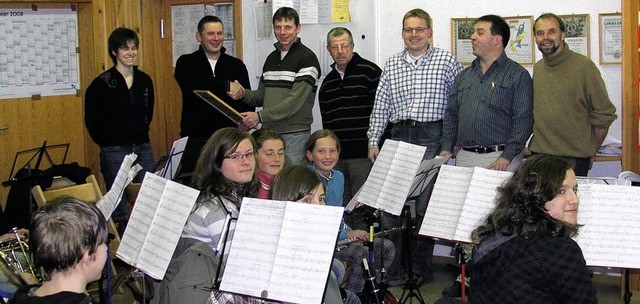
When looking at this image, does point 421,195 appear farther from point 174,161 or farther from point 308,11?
point 308,11

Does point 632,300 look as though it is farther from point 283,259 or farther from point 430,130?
point 283,259

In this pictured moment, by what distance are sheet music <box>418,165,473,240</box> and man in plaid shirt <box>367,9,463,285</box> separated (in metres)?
1.57

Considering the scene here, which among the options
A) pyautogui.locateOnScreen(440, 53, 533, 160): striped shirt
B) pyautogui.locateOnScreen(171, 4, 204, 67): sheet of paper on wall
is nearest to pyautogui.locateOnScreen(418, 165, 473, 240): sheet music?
pyautogui.locateOnScreen(440, 53, 533, 160): striped shirt

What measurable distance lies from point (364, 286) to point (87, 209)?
225 centimetres

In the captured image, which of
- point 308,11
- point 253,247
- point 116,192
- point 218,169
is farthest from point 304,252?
point 308,11

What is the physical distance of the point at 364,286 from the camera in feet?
15.5

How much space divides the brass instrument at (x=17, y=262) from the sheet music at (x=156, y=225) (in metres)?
0.54

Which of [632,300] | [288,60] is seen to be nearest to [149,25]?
[288,60]

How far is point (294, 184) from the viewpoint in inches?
155

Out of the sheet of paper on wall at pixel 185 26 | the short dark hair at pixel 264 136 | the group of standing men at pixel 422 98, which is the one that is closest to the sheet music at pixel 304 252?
the short dark hair at pixel 264 136

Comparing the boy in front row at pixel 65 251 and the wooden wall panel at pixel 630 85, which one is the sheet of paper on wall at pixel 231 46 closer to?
the wooden wall panel at pixel 630 85

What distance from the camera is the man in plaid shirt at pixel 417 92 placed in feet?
19.3

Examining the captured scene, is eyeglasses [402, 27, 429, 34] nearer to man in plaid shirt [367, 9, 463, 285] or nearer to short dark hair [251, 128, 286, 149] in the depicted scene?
man in plaid shirt [367, 9, 463, 285]

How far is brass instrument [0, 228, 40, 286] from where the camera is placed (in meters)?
3.98
